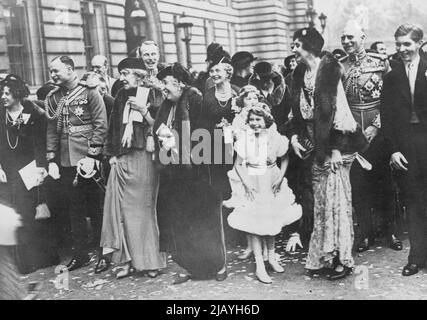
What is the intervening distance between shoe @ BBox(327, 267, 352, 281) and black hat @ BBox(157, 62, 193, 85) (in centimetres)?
192

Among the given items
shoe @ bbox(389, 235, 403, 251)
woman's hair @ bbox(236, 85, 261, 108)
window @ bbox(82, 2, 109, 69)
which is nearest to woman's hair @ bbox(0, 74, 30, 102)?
window @ bbox(82, 2, 109, 69)

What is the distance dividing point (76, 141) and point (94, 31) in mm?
971

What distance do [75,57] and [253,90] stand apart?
61.3 inches

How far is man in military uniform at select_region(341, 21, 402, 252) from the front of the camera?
4488mm

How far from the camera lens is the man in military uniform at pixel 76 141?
15.9 ft

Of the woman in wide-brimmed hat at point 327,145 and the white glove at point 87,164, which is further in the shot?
the white glove at point 87,164

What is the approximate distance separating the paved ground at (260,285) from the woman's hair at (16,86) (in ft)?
5.05

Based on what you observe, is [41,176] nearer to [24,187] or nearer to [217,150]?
[24,187]

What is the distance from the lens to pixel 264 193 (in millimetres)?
4605

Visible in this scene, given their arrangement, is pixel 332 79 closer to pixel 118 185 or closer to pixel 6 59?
pixel 118 185

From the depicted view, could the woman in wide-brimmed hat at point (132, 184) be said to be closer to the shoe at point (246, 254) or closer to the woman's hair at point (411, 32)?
the shoe at point (246, 254)

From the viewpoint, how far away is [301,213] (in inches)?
185

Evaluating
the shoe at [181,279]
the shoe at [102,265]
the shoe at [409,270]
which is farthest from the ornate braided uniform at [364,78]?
the shoe at [102,265]

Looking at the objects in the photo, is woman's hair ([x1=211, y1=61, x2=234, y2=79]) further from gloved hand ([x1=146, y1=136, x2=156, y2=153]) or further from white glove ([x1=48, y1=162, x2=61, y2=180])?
white glove ([x1=48, y1=162, x2=61, y2=180])
